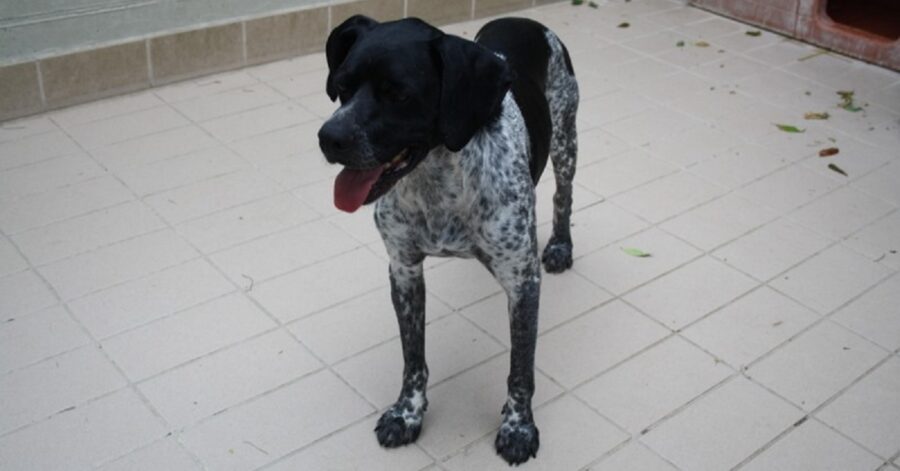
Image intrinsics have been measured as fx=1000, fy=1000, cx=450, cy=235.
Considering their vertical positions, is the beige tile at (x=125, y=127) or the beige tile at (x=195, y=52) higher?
the beige tile at (x=195, y=52)

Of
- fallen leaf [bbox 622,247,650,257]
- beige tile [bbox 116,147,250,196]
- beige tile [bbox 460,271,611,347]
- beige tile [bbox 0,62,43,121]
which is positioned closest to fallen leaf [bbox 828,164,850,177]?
fallen leaf [bbox 622,247,650,257]

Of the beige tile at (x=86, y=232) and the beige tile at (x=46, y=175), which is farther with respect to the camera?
the beige tile at (x=46, y=175)

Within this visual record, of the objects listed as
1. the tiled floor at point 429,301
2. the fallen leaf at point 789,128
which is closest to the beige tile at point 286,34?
the tiled floor at point 429,301

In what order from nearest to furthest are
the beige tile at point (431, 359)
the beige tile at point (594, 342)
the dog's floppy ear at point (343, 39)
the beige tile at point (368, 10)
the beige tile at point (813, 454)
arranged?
the dog's floppy ear at point (343, 39)
the beige tile at point (813, 454)
the beige tile at point (431, 359)
the beige tile at point (594, 342)
the beige tile at point (368, 10)

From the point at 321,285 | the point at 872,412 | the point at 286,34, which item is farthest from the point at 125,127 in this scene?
the point at 872,412

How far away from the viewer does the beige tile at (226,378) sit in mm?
3158

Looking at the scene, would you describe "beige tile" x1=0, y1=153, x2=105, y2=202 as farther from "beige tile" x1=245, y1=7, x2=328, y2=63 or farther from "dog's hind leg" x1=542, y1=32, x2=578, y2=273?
"dog's hind leg" x1=542, y1=32, x2=578, y2=273

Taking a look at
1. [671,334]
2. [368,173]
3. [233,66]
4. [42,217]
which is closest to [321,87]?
[233,66]

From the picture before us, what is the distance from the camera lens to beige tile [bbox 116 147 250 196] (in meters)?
4.43

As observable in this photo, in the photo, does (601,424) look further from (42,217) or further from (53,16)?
(53,16)

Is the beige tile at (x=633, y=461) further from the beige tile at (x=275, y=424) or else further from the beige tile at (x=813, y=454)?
the beige tile at (x=275, y=424)

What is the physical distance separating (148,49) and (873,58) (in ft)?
14.2

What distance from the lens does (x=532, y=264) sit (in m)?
2.88

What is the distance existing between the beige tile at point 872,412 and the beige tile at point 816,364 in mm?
43
